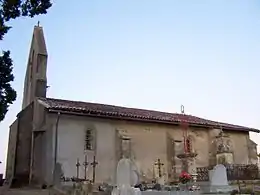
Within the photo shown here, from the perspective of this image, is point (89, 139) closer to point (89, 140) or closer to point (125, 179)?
point (89, 140)

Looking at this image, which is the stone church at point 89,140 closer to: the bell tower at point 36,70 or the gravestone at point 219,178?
the bell tower at point 36,70

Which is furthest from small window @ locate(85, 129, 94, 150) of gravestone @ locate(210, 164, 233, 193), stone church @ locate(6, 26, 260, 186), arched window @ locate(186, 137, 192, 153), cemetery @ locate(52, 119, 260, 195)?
gravestone @ locate(210, 164, 233, 193)

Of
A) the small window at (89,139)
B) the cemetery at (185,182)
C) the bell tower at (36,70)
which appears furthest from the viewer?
the bell tower at (36,70)

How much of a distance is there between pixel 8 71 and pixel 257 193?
35.2 feet

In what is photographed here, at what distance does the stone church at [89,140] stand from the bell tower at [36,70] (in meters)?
0.08

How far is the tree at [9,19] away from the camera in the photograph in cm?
1411

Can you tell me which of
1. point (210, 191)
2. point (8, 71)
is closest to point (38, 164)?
point (8, 71)

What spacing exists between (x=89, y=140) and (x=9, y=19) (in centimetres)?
1195

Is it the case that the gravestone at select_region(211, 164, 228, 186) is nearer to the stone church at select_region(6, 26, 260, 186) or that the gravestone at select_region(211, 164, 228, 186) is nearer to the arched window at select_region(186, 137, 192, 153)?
the stone church at select_region(6, 26, 260, 186)

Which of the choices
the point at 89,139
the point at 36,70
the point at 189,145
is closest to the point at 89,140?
the point at 89,139

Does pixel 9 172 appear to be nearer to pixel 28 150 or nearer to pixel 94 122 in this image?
pixel 28 150

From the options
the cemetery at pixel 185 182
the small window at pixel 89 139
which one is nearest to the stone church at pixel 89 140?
the small window at pixel 89 139

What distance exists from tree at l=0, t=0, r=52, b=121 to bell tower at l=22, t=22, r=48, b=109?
13.5 metres

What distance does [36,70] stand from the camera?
1158 inches
